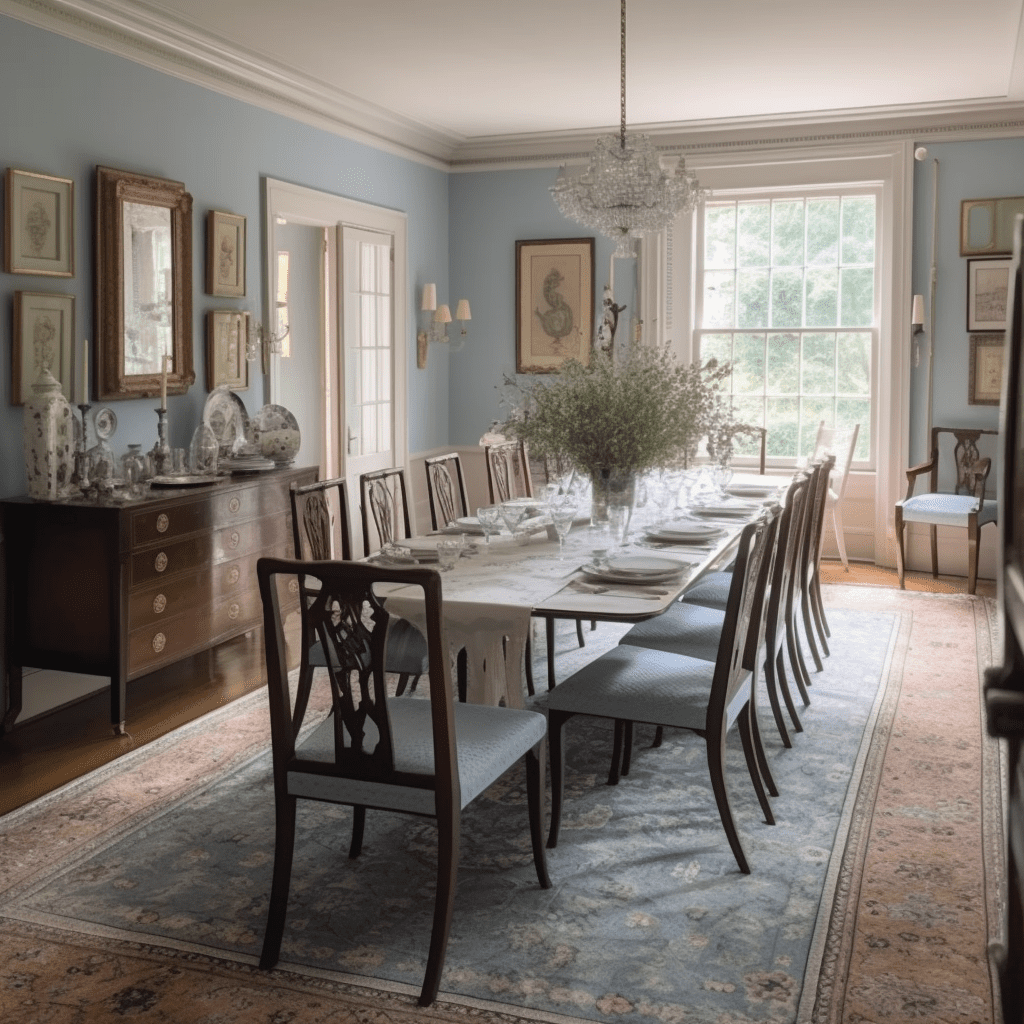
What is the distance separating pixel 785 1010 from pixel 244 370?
4.35m

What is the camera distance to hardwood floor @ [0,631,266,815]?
386 centimetres

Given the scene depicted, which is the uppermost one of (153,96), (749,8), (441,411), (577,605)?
(749,8)

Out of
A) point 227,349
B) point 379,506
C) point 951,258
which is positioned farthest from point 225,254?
point 951,258

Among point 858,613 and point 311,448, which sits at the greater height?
point 311,448

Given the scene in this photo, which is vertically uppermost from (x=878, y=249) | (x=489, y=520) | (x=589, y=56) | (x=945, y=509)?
(x=589, y=56)

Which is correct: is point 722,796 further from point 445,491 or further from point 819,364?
point 819,364

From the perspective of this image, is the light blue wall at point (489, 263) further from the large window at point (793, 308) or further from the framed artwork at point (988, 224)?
the framed artwork at point (988, 224)

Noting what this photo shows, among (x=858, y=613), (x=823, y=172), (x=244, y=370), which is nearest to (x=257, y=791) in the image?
(x=244, y=370)

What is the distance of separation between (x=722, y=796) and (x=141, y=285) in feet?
11.2

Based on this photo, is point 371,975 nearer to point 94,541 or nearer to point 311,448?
point 94,541

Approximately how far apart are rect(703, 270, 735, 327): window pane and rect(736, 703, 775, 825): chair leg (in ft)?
15.8

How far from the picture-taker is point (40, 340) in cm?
448

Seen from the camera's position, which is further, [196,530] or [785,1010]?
[196,530]

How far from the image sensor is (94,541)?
4.27 meters
